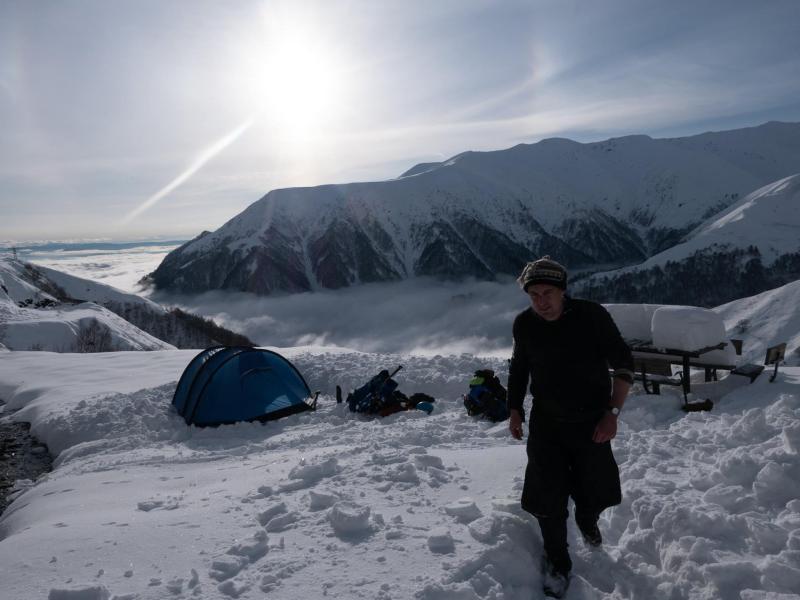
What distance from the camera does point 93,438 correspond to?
9.84 metres

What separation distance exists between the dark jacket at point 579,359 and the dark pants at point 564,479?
154 millimetres

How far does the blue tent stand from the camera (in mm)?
10953

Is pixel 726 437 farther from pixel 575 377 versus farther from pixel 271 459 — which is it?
pixel 271 459

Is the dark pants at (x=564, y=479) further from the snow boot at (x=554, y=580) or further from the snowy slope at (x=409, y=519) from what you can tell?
the snowy slope at (x=409, y=519)

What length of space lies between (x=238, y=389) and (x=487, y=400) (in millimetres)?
5665

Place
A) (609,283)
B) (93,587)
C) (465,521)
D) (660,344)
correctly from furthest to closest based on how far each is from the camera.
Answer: (609,283) → (660,344) → (465,521) → (93,587)

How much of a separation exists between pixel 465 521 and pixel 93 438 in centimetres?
860

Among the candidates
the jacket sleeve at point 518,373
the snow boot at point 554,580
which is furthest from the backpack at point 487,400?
the snow boot at point 554,580

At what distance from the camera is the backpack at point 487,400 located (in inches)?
378

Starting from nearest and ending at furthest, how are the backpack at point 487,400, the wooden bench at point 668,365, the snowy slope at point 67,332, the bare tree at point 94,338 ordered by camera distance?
1. the wooden bench at point 668,365
2. the backpack at point 487,400
3. the snowy slope at point 67,332
4. the bare tree at point 94,338

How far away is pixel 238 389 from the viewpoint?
37.2 ft

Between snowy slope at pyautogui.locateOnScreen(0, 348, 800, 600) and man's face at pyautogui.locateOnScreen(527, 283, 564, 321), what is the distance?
6.13 feet

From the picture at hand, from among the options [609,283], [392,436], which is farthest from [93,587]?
[609,283]

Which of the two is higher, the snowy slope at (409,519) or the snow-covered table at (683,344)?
the snow-covered table at (683,344)
